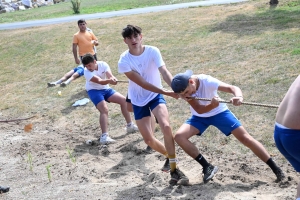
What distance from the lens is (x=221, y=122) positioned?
4.88m

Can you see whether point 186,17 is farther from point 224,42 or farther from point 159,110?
point 159,110

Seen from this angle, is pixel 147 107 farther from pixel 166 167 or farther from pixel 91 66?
pixel 91 66

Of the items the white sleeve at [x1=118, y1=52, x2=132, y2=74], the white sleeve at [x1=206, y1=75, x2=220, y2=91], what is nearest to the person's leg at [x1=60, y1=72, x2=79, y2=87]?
the white sleeve at [x1=118, y1=52, x2=132, y2=74]

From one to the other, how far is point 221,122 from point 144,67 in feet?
3.96

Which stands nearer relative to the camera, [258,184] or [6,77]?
[258,184]

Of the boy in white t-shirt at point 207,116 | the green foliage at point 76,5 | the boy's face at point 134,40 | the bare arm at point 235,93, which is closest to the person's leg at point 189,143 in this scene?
the boy in white t-shirt at point 207,116

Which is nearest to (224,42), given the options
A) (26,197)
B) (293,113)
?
(26,197)

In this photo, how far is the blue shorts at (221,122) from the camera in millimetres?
4852

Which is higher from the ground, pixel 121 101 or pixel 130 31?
pixel 130 31

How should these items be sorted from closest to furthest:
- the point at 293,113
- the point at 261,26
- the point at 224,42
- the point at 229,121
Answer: the point at 293,113, the point at 229,121, the point at 224,42, the point at 261,26

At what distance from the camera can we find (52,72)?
13.2m

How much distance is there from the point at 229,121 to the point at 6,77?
10.2 meters

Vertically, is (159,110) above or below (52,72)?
above

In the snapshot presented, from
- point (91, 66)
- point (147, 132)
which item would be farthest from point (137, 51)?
point (91, 66)
